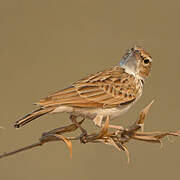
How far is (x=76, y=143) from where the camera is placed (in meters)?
Answer: 6.68

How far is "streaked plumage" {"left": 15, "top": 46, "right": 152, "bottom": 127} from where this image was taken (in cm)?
335

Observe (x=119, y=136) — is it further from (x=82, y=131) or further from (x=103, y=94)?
(x=103, y=94)

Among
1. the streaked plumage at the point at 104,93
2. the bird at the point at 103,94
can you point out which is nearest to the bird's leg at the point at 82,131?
the bird at the point at 103,94

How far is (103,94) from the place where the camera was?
3.94m

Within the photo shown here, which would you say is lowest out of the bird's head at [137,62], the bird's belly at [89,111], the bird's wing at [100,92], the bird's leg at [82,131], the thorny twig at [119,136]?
the thorny twig at [119,136]

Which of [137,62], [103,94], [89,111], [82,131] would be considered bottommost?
[82,131]

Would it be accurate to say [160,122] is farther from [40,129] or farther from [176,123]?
[40,129]

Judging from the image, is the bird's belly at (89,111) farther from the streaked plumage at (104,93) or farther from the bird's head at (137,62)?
the bird's head at (137,62)

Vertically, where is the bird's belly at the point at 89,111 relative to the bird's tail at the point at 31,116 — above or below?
above

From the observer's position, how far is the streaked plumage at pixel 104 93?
335 centimetres

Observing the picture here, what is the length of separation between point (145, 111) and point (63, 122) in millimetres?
4458

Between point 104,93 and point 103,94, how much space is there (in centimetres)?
5

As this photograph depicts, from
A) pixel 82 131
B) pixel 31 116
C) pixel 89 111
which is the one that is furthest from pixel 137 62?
pixel 31 116

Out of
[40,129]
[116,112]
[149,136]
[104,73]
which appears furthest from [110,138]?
[40,129]
